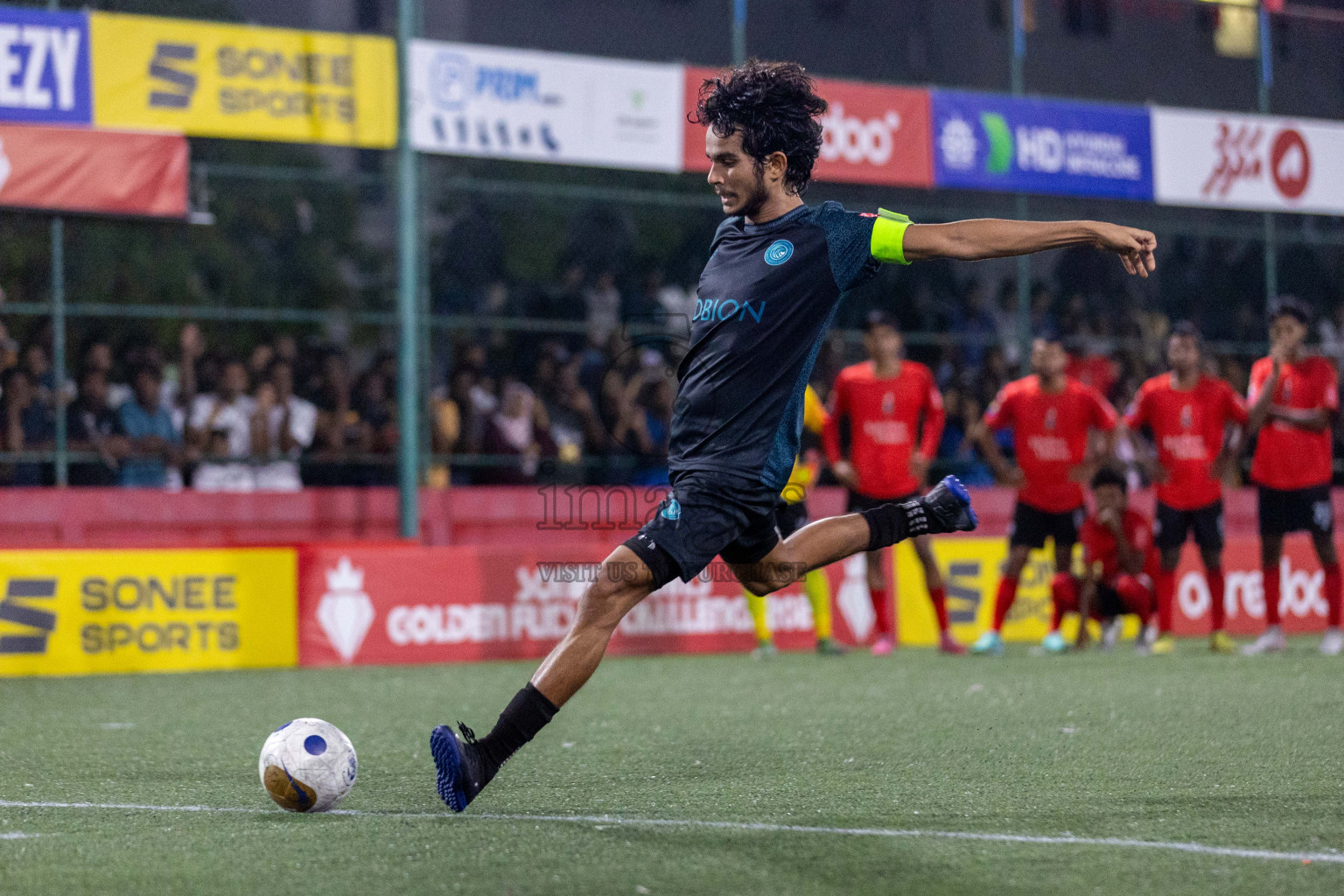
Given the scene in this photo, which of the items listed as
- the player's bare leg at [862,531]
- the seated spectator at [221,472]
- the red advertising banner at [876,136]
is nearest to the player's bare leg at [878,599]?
the red advertising banner at [876,136]

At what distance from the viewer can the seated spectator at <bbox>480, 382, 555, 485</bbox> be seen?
571 inches

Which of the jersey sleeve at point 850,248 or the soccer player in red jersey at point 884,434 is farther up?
the jersey sleeve at point 850,248

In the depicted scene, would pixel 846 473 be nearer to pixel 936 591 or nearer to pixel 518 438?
pixel 936 591

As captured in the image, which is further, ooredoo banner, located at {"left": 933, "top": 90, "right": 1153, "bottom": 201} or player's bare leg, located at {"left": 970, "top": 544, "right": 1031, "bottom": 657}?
ooredoo banner, located at {"left": 933, "top": 90, "right": 1153, "bottom": 201}

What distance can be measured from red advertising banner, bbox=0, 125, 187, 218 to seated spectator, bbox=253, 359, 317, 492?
2.03 meters

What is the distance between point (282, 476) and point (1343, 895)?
11124 millimetres

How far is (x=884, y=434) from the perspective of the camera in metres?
11.6

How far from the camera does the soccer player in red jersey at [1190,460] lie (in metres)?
A: 11.5

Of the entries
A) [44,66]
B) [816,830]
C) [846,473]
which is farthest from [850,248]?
[44,66]

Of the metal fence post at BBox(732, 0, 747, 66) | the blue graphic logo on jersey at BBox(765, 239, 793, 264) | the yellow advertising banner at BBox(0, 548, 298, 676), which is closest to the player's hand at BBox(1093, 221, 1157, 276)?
the blue graphic logo on jersey at BBox(765, 239, 793, 264)

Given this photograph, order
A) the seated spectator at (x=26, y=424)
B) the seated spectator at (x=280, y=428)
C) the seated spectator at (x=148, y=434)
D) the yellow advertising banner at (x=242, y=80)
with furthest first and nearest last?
the seated spectator at (x=280, y=428) < the seated spectator at (x=148, y=434) < the seated spectator at (x=26, y=424) < the yellow advertising banner at (x=242, y=80)

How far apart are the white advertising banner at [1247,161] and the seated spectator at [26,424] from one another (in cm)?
1086

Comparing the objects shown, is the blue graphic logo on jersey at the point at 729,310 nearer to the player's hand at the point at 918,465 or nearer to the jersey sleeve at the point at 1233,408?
the player's hand at the point at 918,465

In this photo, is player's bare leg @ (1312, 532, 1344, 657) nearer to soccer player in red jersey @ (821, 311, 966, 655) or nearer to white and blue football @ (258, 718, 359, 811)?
soccer player in red jersey @ (821, 311, 966, 655)
